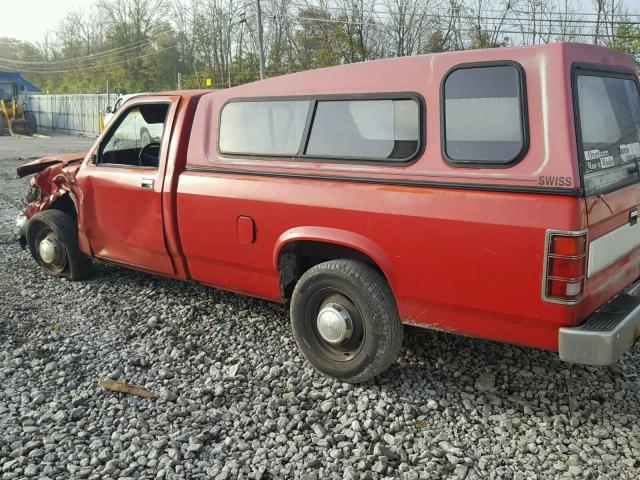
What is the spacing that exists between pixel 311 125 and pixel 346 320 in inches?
50.0

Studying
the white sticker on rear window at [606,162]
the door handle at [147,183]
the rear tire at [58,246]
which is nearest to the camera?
the white sticker on rear window at [606,162]

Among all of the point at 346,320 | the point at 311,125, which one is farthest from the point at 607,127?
the point at 346,320

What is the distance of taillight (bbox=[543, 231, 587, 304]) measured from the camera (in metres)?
2.77

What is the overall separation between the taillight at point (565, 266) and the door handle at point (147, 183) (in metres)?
2.98

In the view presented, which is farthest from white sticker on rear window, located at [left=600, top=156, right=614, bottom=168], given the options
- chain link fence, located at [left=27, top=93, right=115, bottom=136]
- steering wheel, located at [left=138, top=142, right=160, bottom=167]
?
chain link fence, located at [left=27, top=93, right=115, bottom=136]

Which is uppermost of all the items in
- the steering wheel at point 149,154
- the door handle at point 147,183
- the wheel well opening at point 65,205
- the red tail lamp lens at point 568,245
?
the steering wheel at point 149,154

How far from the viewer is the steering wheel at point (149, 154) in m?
5.07

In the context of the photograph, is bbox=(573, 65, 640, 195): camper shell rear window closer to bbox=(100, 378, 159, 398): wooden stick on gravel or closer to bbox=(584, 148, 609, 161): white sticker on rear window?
Result: bbox=(584, 148, 609, 161): white sticker on rear window

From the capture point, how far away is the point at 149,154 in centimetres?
528

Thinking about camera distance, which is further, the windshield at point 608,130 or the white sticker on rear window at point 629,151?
the white sticker on rear window at point 629,151

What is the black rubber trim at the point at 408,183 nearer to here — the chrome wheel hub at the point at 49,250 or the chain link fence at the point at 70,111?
the chrome wheel hub at the point at 49,250

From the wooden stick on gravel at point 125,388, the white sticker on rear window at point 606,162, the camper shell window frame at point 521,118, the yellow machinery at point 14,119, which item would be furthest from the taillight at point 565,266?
the yellow machinery at point 14,119

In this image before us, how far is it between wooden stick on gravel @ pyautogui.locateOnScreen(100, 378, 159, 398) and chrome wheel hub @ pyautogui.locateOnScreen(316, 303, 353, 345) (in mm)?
1096

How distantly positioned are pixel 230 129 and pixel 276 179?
68cm
